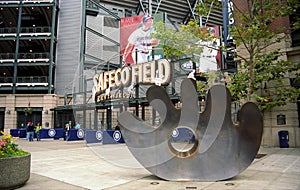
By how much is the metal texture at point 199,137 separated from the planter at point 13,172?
8.90 feet

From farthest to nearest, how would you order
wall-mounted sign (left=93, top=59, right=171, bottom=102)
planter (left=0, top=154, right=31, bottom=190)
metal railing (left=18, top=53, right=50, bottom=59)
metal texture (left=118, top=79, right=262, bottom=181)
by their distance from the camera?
metal railing (left=18, top=53, right=50, bottom=59)
wall-mounted sign (left=93, top=59, right=171, bottom=102)
metal texture (left=118, top=79, right=262, bottom=181)
planter (left=0, top=154, right=31, bottom=190)

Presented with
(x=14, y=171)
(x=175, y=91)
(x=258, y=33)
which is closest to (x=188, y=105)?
(x=14, y=171)

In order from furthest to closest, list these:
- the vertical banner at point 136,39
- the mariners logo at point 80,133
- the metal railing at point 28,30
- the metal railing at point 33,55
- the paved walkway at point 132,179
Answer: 1. the vertical banner at point 136,39
2. the metal railing at point 28,30
3. the metal railing at point 33,55
4. the mariners logo at point 80,133
5. the paved walkway at point 132,179

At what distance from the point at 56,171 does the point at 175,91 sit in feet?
51.9

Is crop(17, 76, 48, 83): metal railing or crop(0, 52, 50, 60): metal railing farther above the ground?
crop(0, 52, 50, 60): metal railing

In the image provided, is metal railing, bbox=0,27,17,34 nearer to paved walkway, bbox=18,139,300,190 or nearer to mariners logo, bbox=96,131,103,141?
mariners logo, bbox=96,131,103,141

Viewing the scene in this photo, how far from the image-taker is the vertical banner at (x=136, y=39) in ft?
125

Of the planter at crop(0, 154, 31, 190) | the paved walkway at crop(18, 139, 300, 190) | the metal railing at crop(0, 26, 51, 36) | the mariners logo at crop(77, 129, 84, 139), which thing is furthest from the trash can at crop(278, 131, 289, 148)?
the metal railing at crop(0, 26, 51, 36)

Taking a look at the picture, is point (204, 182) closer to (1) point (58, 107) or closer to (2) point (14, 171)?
(2) point (14, 171)

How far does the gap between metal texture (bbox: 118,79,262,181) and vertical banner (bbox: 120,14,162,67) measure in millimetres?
30628

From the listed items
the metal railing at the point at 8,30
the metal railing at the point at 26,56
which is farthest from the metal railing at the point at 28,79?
the metal railing at the point at 8,30

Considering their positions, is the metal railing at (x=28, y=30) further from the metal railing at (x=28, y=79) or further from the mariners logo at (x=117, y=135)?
the mariners logo at (x=117, y=135)

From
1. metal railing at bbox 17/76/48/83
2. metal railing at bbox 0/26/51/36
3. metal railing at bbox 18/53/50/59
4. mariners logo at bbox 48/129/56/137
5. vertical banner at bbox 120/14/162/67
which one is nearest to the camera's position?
mariners logo at bbox 48/129/56/137

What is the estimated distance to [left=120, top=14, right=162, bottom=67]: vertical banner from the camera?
38188 mm
